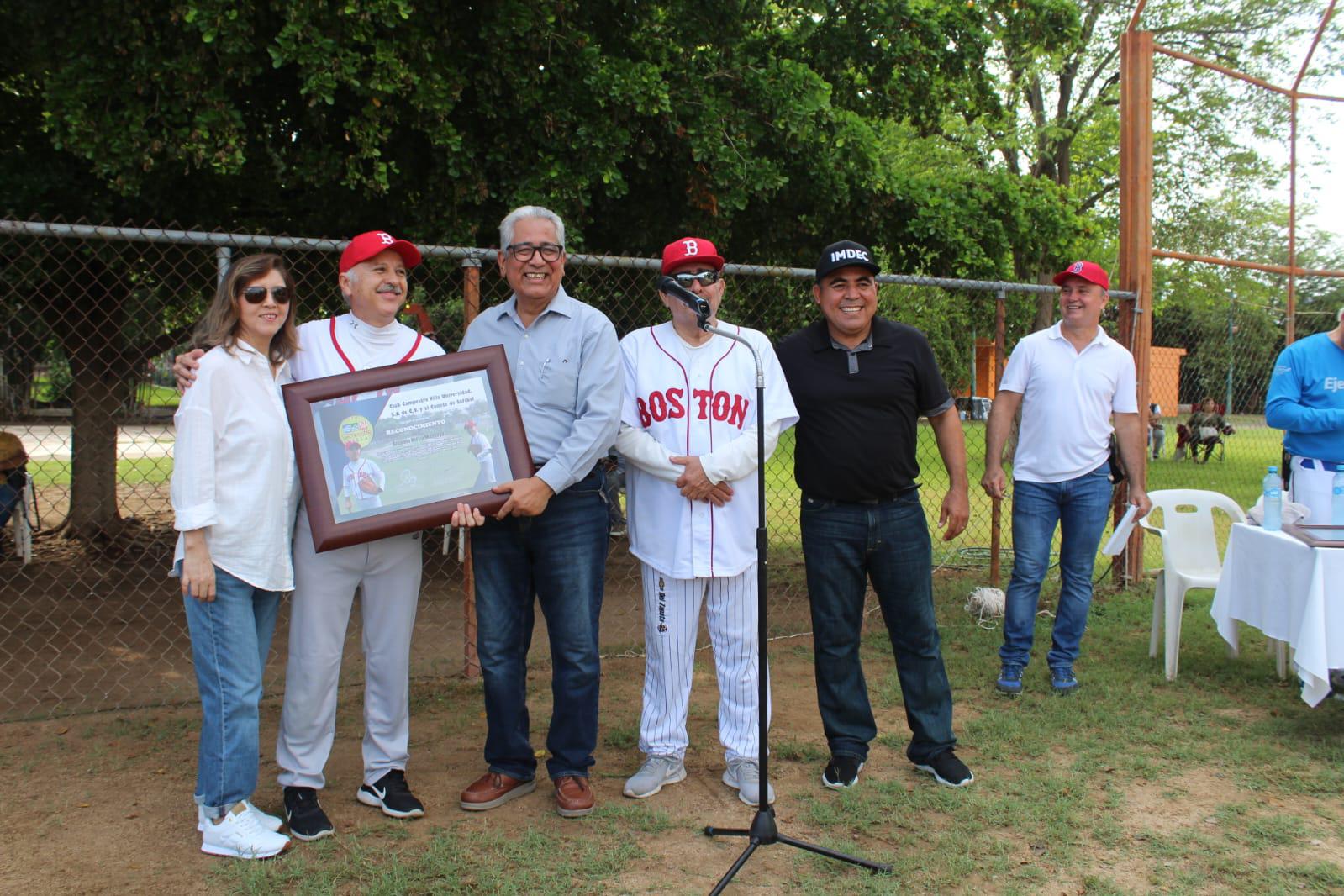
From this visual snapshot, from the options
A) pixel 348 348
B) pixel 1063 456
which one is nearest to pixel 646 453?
pixel 348 348

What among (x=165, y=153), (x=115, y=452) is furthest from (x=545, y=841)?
(x=115, y=452)

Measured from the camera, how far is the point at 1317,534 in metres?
4.86

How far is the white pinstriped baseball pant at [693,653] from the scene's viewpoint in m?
3.96

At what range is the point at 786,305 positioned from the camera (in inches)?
362

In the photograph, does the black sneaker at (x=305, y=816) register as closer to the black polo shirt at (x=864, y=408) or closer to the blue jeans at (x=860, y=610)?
the blue jeans at (x=860, y=610)

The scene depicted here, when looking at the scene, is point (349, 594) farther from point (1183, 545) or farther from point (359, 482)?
point (1183, 545)

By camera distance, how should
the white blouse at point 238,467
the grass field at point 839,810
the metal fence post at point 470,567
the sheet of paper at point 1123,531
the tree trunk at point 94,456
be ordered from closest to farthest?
→ 1. the white blouse at point 238,467
2. the grass field at point 839,810
3. the metal fence post at point 470,567
4. the sheet of paper at point 1123,531
5. the tree trunk at point 94,456

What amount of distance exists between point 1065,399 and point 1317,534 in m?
1.32

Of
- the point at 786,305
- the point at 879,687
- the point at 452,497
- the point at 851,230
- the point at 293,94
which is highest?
the point at 293,94

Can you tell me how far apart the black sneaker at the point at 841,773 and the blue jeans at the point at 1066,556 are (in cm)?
163

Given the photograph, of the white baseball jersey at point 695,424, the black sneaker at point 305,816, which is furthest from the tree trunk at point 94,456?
the white baseball jersey at point 695,424

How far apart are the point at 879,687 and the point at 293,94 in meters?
5.45

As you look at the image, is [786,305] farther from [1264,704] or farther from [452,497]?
[452,497]

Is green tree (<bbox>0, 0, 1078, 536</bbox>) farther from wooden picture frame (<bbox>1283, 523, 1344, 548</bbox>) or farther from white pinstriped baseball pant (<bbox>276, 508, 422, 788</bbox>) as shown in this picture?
wooden picture frame (<bbox>1283, 523, 1344, 548</bbox>)
